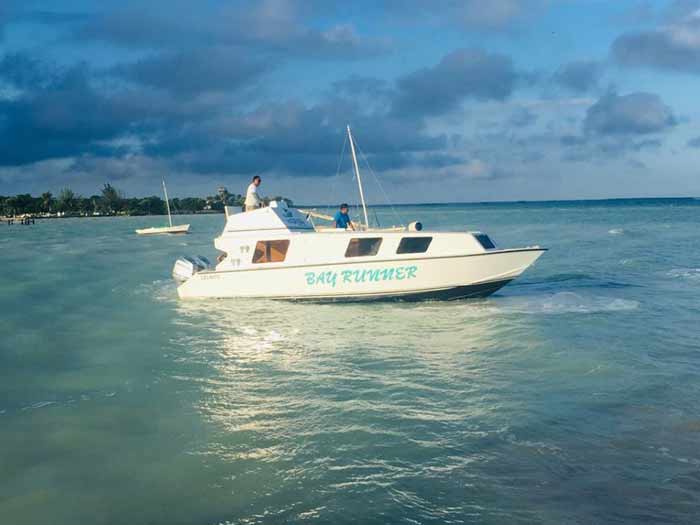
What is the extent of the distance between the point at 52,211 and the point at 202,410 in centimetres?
16391

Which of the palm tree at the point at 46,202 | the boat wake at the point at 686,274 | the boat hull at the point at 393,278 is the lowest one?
the boat wake at the point at 686,274

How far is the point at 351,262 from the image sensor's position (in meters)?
17.0

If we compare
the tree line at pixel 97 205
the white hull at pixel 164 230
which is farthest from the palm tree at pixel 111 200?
the white hull at pixel 164 230

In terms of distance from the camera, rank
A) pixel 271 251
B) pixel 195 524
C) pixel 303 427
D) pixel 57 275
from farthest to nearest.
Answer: pixel 57 275 → pixel 271 251 → pixel 303 427 → pixel 195 524

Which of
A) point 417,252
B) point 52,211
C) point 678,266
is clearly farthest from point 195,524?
point 52,211

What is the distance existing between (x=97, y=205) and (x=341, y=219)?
6440 inches

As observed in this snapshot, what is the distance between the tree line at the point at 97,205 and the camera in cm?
14175

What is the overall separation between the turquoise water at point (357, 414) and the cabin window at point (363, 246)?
1.68 meters

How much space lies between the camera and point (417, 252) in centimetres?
1667

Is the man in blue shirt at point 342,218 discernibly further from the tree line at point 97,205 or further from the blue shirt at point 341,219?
the tree line at point 97,205

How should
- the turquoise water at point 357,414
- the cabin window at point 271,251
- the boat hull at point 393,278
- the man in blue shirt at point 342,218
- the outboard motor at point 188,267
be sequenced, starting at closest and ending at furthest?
the turquoise water at point 357,414
the boat hull at point 393,278
the cabin window at point 271,251
the man in blue shirt at point 342,218
the outboard motor at point 188,267

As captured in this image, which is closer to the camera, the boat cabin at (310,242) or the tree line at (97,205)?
the boat cabin at (310,242)

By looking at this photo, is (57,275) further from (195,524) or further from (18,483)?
(195,524)

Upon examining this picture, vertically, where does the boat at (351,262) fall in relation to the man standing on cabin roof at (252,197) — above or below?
below
